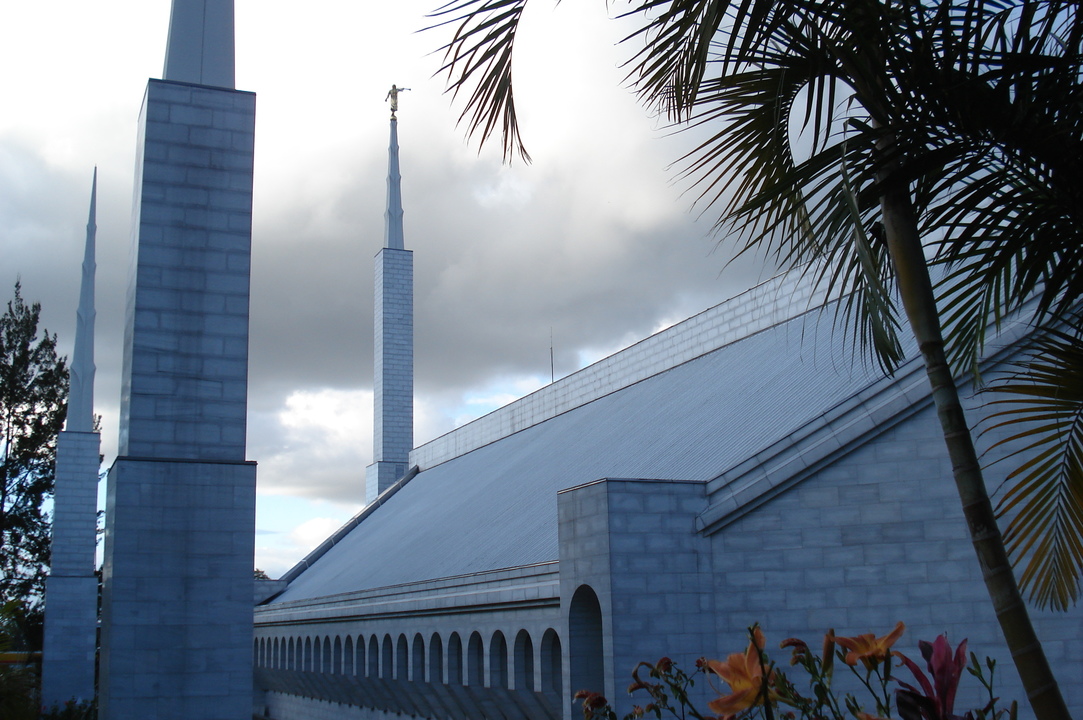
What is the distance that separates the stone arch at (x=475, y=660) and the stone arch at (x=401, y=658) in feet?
13.3

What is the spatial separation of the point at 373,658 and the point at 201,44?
17.4 meters

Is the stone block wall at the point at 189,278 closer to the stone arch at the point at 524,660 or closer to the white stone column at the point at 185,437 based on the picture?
the white stone column at the point at 185,437

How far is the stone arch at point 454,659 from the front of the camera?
21.2 metres

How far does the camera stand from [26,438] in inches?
2148

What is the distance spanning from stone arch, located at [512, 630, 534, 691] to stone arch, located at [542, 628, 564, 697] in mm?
728

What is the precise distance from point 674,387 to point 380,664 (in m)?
9.92

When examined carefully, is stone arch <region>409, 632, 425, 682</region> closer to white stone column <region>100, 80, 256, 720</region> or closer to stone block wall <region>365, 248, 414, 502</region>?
white stone column <region>100, 80, 256, 720</region>

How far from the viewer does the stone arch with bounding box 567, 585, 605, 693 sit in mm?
15453

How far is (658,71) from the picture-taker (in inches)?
260

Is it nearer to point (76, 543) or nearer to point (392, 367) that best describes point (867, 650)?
point (76, 543)

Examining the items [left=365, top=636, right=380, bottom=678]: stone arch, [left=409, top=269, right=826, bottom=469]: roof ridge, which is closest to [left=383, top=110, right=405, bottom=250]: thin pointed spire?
[left=409, top=269, right=826, bottom=469]: roof ridge

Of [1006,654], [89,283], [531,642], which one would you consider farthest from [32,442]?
[1006,654]

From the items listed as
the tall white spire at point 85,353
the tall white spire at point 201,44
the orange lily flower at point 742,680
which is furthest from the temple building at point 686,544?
the tall white spire at point 85,353

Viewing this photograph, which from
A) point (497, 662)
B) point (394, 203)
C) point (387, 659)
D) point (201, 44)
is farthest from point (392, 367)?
point (201, 44)
